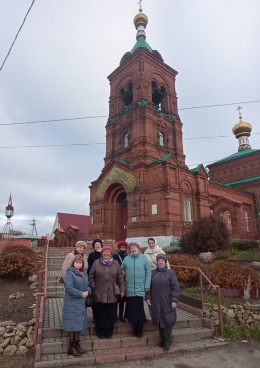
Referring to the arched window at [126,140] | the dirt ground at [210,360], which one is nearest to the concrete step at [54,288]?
the dirt ground at [210,360]

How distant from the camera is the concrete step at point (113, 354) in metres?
4.22

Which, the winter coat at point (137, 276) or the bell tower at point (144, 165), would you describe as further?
the bell tower at point (144, 165)

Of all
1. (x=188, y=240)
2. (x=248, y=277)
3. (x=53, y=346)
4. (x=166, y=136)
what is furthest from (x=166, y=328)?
(x=166, y=136)

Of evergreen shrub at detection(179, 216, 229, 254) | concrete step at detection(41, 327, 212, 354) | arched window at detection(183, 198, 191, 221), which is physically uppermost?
arched window at detection(183, 198, 191, 221)

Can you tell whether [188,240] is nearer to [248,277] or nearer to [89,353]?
[248,277]

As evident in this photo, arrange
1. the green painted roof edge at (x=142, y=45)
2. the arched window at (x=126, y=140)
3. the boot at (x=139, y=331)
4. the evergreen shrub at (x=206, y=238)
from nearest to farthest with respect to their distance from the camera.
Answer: the boot at (x=139, y=331) → the evergreen shrub at (x=206, y=238) → the arched window at (x=126, y=140) → the green painted roof edge at (x=142, y=45)

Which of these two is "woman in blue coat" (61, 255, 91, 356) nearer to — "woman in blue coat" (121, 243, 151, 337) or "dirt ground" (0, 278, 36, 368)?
"dirt ground" (0, 278, 36, 368)

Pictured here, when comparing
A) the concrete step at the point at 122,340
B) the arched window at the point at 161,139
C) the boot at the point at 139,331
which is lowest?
the concrete step at the point at 122,340

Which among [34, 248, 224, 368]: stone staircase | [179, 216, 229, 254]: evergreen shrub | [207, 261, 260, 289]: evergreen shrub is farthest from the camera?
[179, 216, 229, 254]: evergreen shrub

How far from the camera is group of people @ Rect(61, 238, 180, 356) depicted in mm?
4523

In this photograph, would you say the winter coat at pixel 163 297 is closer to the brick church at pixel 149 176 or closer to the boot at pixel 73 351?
the boot at pixel 73 351

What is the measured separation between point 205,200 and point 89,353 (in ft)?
56.8

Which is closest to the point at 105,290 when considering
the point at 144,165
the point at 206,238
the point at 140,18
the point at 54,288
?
the point at 54,288

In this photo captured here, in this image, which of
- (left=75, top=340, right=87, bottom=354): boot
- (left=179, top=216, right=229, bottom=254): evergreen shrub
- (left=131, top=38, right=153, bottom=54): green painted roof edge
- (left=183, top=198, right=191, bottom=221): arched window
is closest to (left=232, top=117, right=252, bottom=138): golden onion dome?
(left=131, top=38, right=153, bottom=54): green painted roof edge
